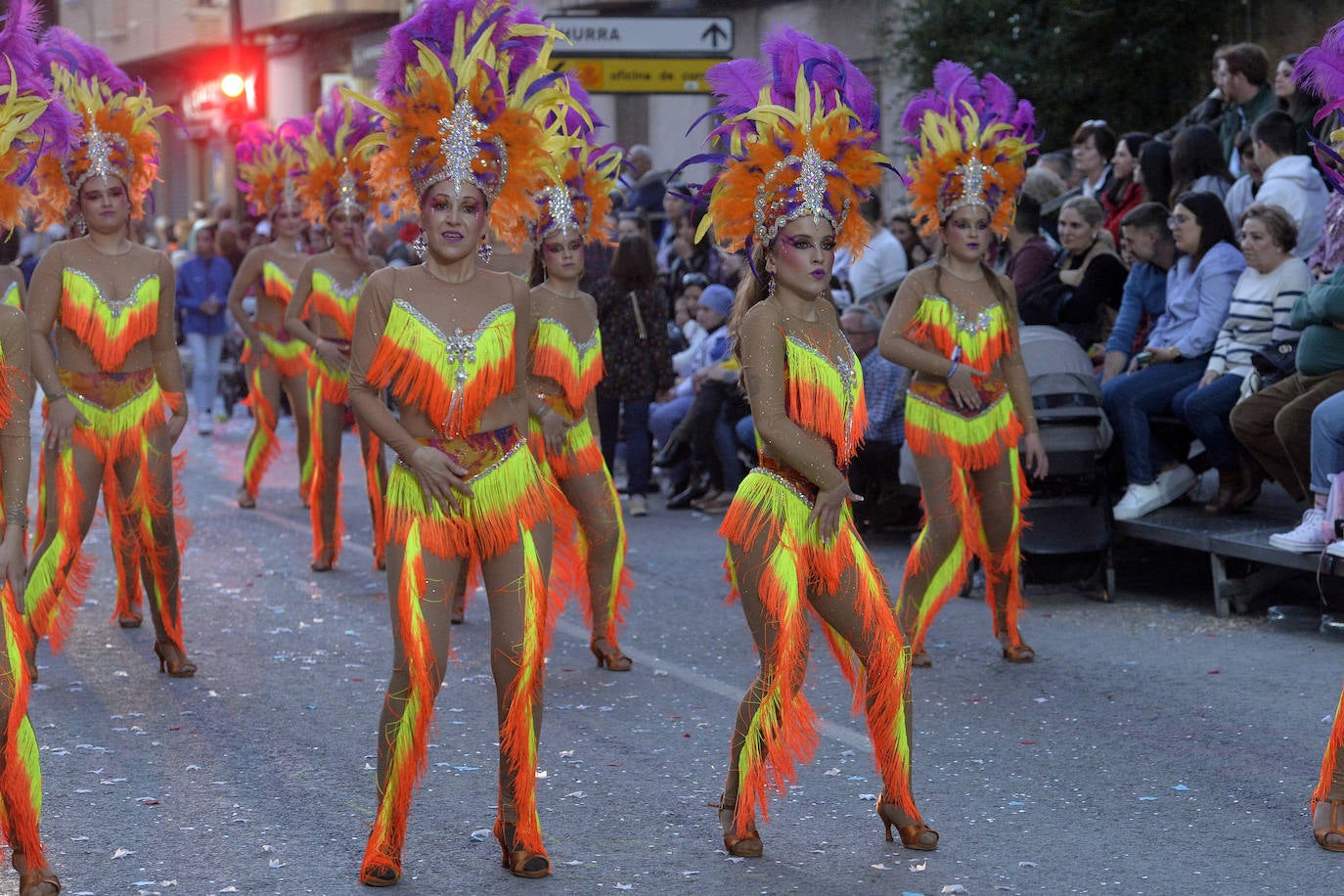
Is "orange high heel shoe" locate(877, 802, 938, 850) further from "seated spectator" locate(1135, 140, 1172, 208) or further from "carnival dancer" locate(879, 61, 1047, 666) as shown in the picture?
"seated spectator" locate(1135, 140, 1172, 208)

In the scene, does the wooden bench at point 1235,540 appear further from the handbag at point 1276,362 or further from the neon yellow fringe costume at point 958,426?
the neon yellow fringe costume at point 958,426

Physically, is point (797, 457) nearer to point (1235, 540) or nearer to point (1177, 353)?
point (1235, 540)

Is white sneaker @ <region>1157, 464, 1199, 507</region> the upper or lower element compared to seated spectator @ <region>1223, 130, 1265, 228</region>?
lower

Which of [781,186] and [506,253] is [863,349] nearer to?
[506,253]

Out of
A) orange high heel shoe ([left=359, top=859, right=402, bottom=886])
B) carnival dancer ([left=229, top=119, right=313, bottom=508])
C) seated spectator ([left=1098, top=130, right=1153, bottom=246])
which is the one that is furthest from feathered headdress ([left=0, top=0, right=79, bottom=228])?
seated spectator ([left=1098, top=130, right=1153, bottom=246])

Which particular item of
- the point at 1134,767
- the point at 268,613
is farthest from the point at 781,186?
the point at 268,613

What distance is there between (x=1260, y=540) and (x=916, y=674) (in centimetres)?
192

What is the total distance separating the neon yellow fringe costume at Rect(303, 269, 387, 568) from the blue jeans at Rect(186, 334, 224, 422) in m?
8.00

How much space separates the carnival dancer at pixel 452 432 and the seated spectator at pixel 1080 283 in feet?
18.6

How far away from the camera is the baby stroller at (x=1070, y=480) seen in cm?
892

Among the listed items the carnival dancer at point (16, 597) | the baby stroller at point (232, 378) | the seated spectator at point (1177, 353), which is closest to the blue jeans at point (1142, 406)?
the seated spectator at point (1177, 353)

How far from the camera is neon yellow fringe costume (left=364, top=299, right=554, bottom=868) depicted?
16.2 ft

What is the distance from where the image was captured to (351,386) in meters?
5.10

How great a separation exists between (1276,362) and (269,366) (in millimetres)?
6556
